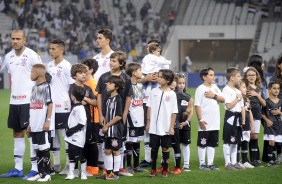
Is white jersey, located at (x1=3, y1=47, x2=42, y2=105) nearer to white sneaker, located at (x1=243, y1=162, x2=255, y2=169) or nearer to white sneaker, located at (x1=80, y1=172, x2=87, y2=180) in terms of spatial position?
white sneaker, located at (x1=80, y1=172, x2=87, y2=180)

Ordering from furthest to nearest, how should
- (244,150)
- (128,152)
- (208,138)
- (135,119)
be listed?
(244,150) < (208,138) < (128,152) < (135,119)

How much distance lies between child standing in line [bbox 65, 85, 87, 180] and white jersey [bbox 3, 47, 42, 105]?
88cm

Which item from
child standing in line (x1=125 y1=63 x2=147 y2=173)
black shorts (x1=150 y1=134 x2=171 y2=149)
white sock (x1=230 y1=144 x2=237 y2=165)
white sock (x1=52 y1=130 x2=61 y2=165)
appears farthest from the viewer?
white sock (x1=230 y1=144 x2=237 y2=165)

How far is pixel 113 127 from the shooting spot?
474 inches

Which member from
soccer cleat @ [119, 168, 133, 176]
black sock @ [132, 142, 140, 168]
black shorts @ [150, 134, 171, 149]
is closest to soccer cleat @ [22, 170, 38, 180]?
soccer cleat @ [119, 168, 133, 176]

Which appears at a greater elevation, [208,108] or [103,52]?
[103,52]

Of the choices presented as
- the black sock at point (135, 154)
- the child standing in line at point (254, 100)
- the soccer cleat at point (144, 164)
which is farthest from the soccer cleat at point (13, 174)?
the child standing in line at point (254, 100)

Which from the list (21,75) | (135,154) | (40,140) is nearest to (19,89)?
(21,75)

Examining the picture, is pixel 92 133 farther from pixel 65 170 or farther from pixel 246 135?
pixel 246 135

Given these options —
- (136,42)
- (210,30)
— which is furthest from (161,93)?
(210,30)

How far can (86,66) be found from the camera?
12312 millimetres

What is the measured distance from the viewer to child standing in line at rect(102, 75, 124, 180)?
12008 mm

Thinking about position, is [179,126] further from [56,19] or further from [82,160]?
[56,19]

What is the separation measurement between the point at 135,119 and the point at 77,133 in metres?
1.41
